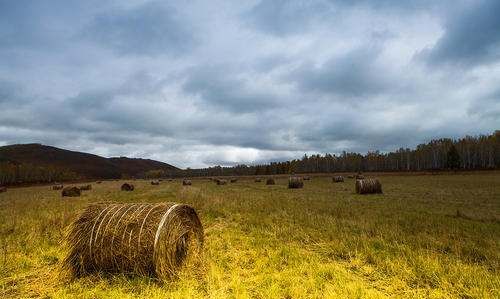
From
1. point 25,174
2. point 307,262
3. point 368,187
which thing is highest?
point 368,187

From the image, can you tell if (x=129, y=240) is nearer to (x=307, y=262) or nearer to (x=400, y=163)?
(x=307, y=262)

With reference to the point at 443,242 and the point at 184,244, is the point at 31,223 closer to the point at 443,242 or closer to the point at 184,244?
the point at 184,244

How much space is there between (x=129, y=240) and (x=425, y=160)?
154197 mm

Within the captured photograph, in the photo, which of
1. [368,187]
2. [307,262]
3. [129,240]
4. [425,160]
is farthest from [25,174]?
[425,160]

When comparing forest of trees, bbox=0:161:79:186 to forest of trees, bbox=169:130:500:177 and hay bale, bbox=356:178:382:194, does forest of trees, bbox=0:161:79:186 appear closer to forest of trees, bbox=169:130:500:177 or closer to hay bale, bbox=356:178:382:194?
forest of trees, bbox=169:130:500:177

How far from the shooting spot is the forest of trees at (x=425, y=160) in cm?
12183

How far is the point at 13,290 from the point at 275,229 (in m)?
7.45

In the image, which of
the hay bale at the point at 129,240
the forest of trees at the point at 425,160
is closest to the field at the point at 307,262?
the hay bale at the point at 129,240

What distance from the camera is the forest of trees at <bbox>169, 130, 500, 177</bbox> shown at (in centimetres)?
12183

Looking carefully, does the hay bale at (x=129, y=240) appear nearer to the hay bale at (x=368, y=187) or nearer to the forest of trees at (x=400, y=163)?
the hay bale at (x=368, y=187)

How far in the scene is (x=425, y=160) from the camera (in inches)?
5655

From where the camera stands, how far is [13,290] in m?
7.01

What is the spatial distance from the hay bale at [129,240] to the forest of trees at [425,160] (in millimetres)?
115489

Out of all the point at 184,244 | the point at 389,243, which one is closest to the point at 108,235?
the point at 184,244
